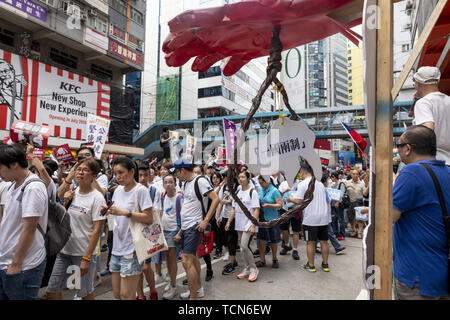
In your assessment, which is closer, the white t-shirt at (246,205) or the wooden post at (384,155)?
the wooden post at (384,155)

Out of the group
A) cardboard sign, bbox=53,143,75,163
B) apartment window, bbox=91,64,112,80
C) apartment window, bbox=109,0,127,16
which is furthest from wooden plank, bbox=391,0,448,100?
apartment window, bbox=109,0,127,16

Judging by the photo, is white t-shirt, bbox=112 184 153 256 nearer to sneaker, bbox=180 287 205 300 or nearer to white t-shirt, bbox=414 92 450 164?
sneaker, bbox=180 287 205 300

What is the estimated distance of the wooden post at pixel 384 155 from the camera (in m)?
1.26

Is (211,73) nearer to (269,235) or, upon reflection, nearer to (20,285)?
(269,235)

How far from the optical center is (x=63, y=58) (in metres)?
15.2

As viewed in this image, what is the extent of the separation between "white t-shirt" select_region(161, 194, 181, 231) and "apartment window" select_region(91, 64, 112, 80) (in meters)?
15.9

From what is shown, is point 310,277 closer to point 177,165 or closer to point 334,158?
point 177,165

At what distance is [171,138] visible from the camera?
31.6 feet

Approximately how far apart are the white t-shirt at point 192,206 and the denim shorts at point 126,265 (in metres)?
1.00

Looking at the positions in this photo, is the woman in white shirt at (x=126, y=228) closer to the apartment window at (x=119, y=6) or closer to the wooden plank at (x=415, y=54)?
the wooden plank at (x=415, y=54)

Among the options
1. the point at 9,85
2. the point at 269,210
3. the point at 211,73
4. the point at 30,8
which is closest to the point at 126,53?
the point at 30,8

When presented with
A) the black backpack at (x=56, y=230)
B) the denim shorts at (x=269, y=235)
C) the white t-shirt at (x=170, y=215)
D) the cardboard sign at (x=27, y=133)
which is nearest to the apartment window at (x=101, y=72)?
the cardboard sign at (x=27, y=133)

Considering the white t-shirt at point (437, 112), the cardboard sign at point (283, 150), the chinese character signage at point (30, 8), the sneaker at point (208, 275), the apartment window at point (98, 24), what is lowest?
the sneaker at point (208, 275)
